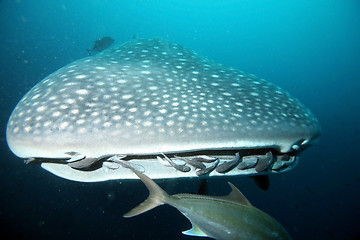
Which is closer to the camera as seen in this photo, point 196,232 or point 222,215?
point 222,215

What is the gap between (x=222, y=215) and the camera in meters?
1.68

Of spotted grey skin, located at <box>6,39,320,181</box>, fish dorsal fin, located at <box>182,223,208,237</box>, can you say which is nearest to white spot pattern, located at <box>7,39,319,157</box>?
spotted grey skin, located at <box>6,39,320,181</box>

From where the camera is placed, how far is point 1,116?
10406 mm

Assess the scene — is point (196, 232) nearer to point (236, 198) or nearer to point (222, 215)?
point (222, 215)

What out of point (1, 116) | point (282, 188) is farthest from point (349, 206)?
point (1, 116)

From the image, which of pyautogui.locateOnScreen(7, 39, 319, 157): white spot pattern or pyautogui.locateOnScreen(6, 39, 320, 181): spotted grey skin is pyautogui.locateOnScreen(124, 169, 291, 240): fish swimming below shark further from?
pyautogui.locateOnScreen(7, 39, 319, 157): white spot pattern

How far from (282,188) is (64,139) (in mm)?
12842

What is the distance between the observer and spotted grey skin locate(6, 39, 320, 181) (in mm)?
1632

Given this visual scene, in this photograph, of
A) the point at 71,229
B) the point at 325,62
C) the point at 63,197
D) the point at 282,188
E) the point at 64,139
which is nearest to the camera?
the point at 64,139

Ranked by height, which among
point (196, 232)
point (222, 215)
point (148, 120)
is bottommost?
point (196, 232)

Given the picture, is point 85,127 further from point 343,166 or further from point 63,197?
point 343,166

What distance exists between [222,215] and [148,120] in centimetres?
110

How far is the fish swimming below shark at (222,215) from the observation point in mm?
1663

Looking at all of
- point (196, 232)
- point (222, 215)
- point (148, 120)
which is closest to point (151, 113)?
point (148, 120)
